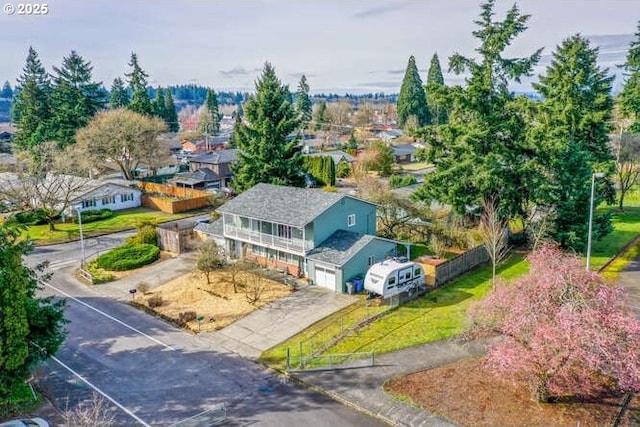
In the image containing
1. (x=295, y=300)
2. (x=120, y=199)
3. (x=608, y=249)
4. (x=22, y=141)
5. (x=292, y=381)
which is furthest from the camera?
(x=22, y=141)

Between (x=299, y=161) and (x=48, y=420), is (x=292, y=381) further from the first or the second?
(x=299, y=161)

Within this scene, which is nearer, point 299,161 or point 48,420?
point 48,420

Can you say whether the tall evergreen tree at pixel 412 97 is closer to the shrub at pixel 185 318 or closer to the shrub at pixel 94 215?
the shrub at pixel 94 215

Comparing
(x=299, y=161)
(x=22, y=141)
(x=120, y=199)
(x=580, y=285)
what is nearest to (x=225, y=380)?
(x=580, y=285)

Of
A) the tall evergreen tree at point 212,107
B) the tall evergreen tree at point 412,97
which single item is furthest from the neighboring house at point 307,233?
the tall evergreen tree at point 212,107

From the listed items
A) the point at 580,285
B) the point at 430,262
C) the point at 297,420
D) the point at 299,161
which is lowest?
the point at 297,420

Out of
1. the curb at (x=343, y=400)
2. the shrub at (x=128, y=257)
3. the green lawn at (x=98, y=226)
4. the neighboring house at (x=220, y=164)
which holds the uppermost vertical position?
the neighboring house at (x=220, y=164)

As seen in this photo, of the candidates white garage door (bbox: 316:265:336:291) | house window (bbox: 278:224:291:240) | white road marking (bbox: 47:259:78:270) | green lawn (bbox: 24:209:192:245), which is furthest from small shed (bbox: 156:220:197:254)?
white garage door (bbox: 316:265:336:291)
